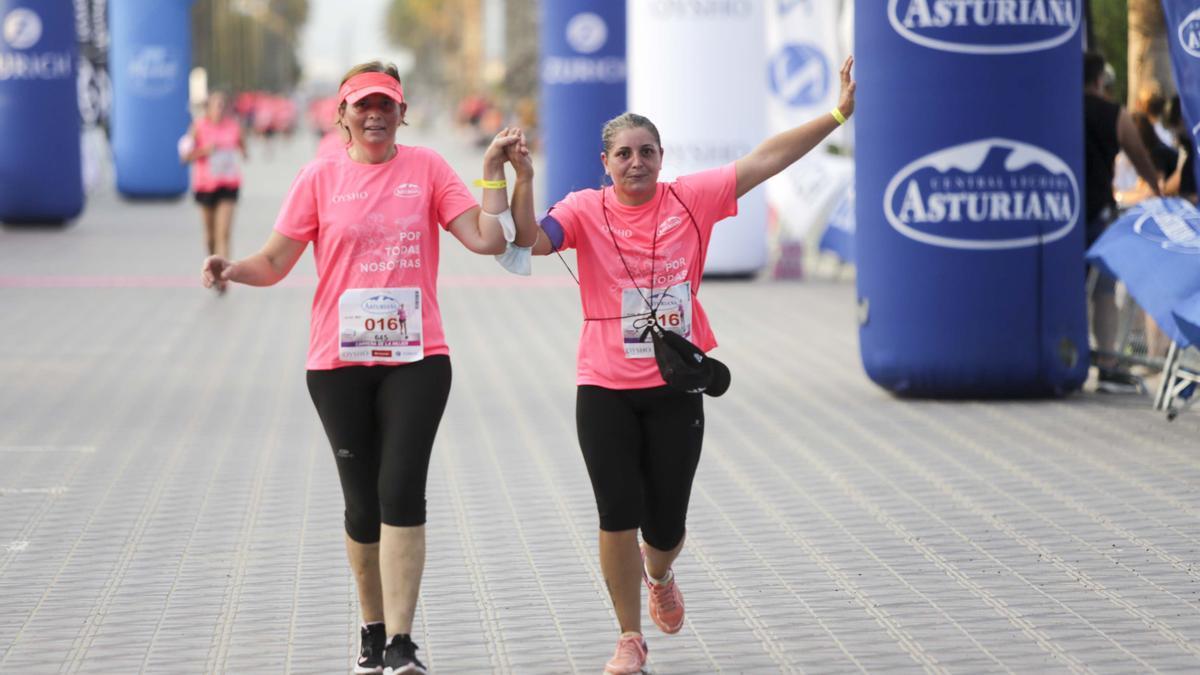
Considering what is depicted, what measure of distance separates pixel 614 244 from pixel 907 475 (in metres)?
3.61

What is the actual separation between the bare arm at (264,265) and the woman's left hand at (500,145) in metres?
0.65

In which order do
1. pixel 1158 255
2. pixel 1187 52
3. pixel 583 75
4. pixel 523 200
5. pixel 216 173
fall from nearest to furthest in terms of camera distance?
1. pixel 523 200
2. pixel 1187 52
3. pixel 1158 255
4. pixel 216 173
5. pixel 583 75

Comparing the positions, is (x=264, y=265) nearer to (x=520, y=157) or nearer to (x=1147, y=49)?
(x=520, y=157)

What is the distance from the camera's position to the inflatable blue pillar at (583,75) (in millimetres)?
24391

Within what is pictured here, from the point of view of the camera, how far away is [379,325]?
5344mm

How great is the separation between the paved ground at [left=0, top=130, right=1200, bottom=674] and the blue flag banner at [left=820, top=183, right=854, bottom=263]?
169 inches

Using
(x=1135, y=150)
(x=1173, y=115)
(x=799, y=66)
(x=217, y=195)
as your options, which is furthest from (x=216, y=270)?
(x=799, y=66)

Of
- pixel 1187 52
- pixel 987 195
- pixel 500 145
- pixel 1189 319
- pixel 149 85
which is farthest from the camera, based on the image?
pixel 149 85

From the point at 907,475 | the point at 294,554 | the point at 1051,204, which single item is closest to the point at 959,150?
the point at 1051,204

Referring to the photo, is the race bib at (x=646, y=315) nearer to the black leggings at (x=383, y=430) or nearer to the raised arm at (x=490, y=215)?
the raised arm at (x=490, y=215)

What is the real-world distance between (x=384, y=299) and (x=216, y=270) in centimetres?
49

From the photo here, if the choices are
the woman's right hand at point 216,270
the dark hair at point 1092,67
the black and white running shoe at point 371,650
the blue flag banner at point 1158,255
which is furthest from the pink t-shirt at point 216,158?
the black and white running shoe at point 371,650

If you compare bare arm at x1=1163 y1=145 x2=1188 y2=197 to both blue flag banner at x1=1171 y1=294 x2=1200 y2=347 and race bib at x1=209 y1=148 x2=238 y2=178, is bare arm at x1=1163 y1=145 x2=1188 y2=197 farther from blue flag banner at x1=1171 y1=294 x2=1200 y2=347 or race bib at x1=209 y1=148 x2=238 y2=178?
race bib at x1=209 y1=148 x2=238 y2=178

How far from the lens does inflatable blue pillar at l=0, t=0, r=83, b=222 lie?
25234 mm
